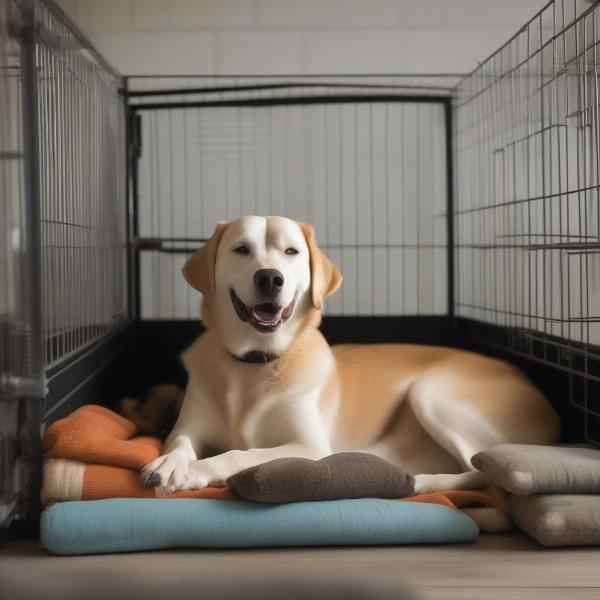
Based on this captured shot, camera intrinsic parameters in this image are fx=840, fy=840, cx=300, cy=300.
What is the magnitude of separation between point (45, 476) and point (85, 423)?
0.16 meters

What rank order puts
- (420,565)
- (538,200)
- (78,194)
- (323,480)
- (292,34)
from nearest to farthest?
(420,565)
(323,480)
(78,194)
(538,200)
(292,34)

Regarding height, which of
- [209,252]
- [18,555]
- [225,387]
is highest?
Result: [209,252]

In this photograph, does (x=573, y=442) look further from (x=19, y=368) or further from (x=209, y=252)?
(x=19, y=368)

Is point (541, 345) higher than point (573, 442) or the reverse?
higher

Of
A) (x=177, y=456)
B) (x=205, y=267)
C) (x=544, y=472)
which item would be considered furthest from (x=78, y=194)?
(x=544, y=472)

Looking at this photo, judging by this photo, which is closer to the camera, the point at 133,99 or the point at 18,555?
the point at 18,555

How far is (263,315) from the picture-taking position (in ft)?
6.89

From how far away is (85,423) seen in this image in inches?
74.7

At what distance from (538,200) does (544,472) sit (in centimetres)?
117

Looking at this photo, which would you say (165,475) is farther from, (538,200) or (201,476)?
(538,200)

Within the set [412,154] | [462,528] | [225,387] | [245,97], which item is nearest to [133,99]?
[245,97]

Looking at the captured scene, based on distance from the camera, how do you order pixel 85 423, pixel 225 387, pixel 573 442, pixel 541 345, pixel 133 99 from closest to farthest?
pixel 85 423 → pixel 225 387 → pixel 573 442 → pixel 541 345 → pixel 133 99

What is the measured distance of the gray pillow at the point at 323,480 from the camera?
169cm

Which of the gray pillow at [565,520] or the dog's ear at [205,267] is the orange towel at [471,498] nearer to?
the gray pillow at [565,520]
